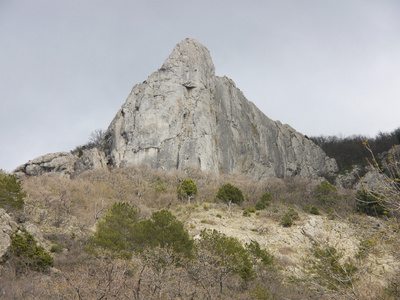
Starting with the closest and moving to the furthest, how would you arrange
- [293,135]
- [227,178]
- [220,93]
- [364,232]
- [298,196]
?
[364,232]
[298,196]
[227,178]
[220,93]
[293,135]

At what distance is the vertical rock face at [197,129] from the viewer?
5856 centimetres

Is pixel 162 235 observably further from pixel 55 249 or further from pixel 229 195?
pixel 229 195

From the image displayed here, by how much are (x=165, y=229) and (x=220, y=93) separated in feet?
187

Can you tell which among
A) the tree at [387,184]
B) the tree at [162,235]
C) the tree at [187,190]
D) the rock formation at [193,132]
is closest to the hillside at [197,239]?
the tree at [387,184]

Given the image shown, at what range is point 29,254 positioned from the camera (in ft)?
54.9

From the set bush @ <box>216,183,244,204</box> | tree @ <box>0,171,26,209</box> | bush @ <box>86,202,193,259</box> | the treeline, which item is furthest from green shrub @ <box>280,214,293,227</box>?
the treeline

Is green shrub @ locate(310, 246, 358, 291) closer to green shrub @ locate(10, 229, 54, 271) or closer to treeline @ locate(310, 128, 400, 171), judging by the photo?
green shrub @ locate(10, 229, 54, 271)

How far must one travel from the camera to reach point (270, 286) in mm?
16281

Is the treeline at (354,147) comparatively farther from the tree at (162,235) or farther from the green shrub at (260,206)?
the tree at (162,235)

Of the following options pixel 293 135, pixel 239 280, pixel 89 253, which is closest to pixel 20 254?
pixel 89 253

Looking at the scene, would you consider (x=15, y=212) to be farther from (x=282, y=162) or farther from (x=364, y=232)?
(x=282, y=162)

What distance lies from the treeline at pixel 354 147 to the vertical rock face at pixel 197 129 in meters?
5.40

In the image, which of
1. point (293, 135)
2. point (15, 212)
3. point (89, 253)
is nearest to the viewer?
point (89, 253)

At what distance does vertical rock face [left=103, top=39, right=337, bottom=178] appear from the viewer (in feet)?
192
